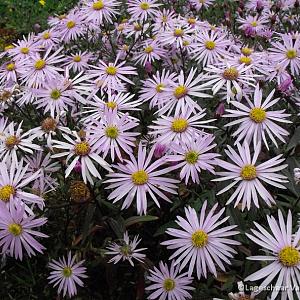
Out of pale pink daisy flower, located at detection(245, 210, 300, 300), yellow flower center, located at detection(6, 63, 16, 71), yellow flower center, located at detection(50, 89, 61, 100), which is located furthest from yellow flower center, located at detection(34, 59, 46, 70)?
pale pink daisy flower, located at detection(245, 210, 300, 300)

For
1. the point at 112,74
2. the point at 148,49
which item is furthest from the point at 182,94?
the point at 148,49

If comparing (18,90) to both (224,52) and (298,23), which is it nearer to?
(224,52)

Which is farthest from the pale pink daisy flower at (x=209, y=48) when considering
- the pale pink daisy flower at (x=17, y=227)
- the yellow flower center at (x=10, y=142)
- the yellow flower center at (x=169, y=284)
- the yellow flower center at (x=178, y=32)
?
the pale pink daisy flower at (x=17, y=227)

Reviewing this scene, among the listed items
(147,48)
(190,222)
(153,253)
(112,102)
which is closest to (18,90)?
(112,102)

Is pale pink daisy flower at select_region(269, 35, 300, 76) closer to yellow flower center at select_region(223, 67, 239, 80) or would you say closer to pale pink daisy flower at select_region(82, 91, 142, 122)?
yellow flower center at select_region(223, 67, 239, 80)

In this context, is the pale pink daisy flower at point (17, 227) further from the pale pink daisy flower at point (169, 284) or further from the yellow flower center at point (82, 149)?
the pale pink daisy flower at point (169, 284)

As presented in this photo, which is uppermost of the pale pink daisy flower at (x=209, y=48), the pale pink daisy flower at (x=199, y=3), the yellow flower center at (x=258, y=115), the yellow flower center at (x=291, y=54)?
the pale pink daisy flower at (x=199, y=3)
